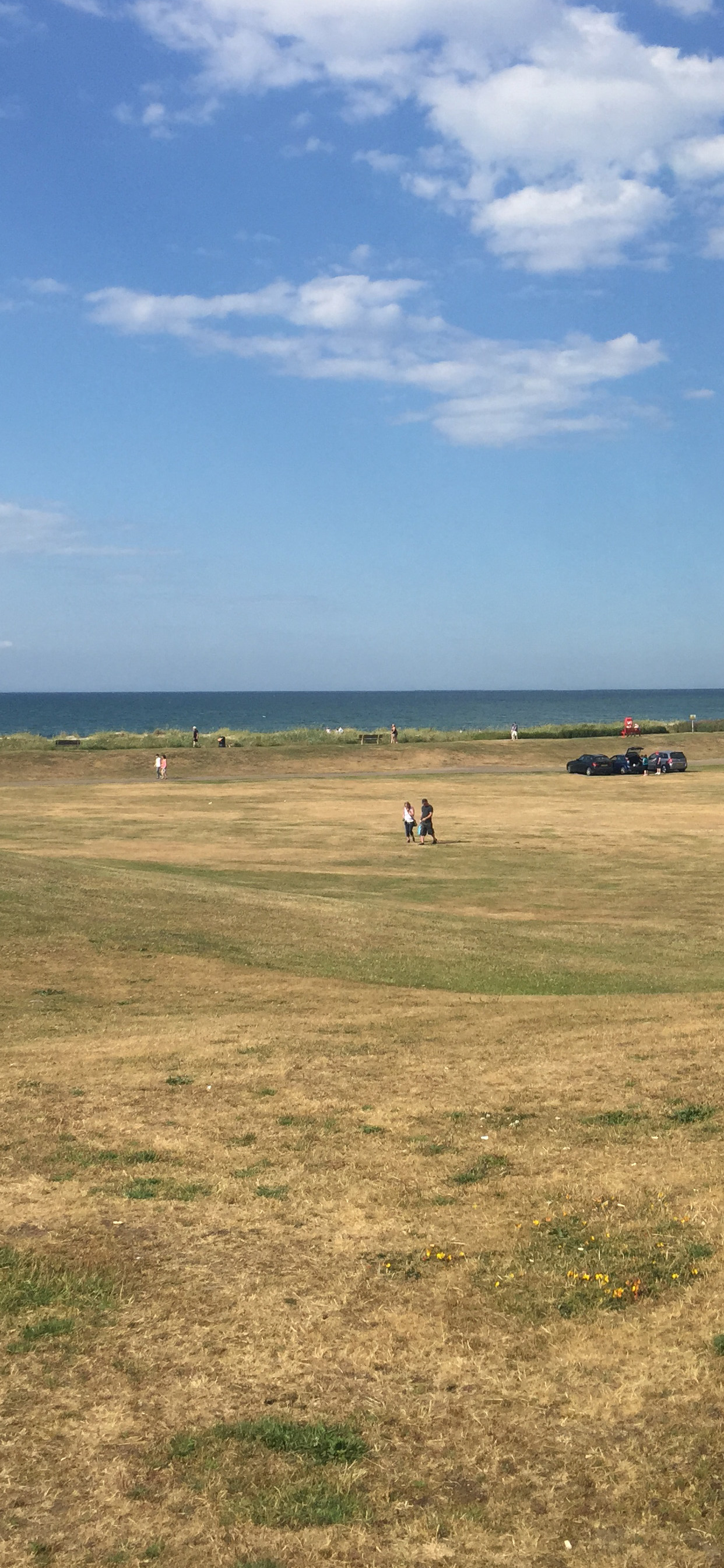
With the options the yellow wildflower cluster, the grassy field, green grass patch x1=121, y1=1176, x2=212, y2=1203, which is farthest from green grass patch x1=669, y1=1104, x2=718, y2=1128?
green grass patch x1=121, y1=1176, x2=212, y2=1203

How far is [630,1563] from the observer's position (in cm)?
622

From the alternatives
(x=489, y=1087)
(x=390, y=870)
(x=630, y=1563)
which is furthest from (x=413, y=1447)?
(x=390, y=870)

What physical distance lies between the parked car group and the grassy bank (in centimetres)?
1427

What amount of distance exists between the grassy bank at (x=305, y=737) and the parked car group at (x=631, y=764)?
46.8ft

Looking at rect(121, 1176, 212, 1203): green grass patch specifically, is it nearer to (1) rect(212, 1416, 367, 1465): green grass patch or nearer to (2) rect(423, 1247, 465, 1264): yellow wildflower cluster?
(2) rect(423, 1247, 465, 1264): yellow wildflower cluster

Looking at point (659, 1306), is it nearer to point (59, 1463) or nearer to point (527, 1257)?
point (527, 1257)

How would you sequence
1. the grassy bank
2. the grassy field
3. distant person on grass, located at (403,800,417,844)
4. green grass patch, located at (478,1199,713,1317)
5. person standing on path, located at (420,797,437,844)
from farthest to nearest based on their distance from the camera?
1. the grassy bank
2. distant person on grass, located at (403,800,417,844)
3. person standing on path, located at (420,797,437,844)
4. green grass patch, located at (478,1199,713,1317)
5. the grassy field

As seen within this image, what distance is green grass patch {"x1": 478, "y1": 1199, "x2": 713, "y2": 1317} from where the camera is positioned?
9094mm

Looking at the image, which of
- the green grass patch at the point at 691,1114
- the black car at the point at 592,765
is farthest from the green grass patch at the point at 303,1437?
the black car at the point at 592,765

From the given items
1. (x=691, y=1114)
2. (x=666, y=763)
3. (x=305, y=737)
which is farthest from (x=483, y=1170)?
(x=305, y=737)

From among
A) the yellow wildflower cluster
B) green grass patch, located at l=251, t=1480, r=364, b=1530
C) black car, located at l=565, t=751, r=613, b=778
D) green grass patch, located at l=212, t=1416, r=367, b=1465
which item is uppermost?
black car, located at l=565, t=751, r=613, b=778

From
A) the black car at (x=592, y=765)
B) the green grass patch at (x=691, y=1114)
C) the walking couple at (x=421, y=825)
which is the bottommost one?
the green grass patch at (x=691, y=1114)

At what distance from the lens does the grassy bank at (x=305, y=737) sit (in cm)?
8844

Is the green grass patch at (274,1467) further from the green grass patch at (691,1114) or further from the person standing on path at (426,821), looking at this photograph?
the person standing on path at (426,821)
